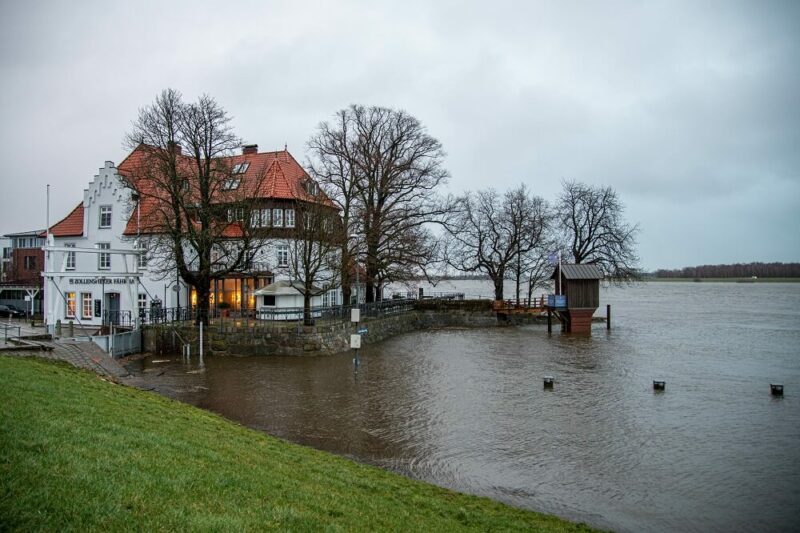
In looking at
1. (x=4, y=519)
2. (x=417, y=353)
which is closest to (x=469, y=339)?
(x=417, y=353)

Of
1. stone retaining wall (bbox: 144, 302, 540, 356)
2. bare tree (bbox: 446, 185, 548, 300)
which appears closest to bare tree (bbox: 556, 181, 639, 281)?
bare tree (bbox: 446, 185, 548, 300)

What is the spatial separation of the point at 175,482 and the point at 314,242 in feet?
89.1

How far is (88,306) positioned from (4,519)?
1443 inches

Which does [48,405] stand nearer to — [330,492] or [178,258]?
[330,492]

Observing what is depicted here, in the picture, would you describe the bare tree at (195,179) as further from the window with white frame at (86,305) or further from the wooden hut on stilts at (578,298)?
the wooden hut on stilts at (578,298)

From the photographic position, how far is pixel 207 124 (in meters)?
30.5

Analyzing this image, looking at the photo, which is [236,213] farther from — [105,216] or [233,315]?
[105,216]

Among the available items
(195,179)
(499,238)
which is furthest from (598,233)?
(195,179)

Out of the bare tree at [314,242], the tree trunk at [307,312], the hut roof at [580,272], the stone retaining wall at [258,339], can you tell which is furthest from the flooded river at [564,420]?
the hut roof at [580,272]

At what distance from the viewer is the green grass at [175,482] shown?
558 centimetres

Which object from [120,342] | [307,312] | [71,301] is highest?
[71,301]

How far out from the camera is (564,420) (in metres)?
16.7

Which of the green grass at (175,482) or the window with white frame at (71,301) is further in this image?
the window with white frame at (71,301)

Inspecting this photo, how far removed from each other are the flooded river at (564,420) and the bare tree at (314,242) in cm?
484
